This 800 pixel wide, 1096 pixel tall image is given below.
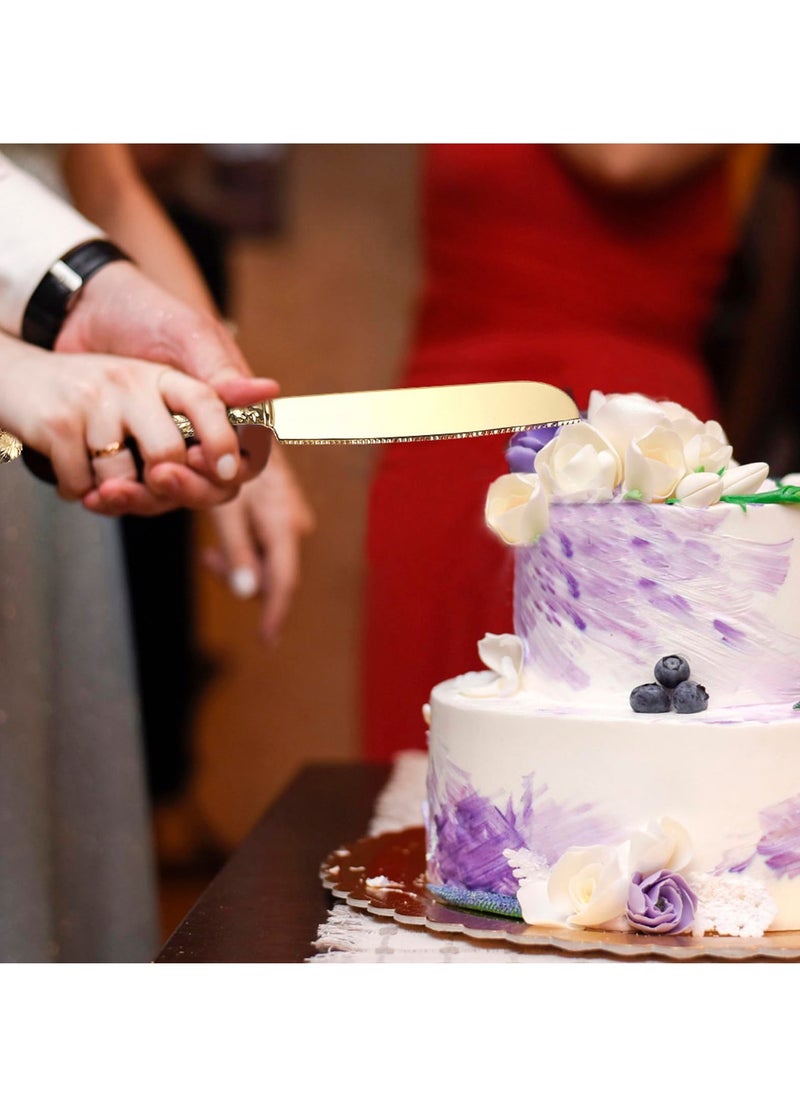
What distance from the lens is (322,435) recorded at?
0.98m

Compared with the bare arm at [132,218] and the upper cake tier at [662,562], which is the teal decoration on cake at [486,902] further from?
the bare arm at [132,218]

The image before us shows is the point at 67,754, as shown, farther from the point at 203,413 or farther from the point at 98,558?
the point at 203,413

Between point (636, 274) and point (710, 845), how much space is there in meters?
0.92

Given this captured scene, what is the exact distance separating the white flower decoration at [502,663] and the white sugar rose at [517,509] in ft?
0.24

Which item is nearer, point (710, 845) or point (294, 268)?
point (710, 845)

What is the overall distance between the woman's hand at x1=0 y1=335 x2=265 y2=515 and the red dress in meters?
0.40

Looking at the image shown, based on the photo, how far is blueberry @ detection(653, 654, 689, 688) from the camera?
2.75ft

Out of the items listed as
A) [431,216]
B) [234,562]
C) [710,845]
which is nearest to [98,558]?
[234,562]

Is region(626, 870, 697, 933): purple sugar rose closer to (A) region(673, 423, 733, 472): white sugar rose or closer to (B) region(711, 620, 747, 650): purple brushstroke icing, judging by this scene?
(B) region(711, 620, 747, 650): purple brushstroke icing

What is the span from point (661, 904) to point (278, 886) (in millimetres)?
291

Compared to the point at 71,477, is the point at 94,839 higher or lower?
lower

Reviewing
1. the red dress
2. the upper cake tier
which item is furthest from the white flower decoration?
the red dress

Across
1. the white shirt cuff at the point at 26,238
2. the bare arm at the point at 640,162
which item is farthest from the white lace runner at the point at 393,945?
the bare arm at the point at 640,162

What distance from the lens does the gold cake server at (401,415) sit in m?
0.98
